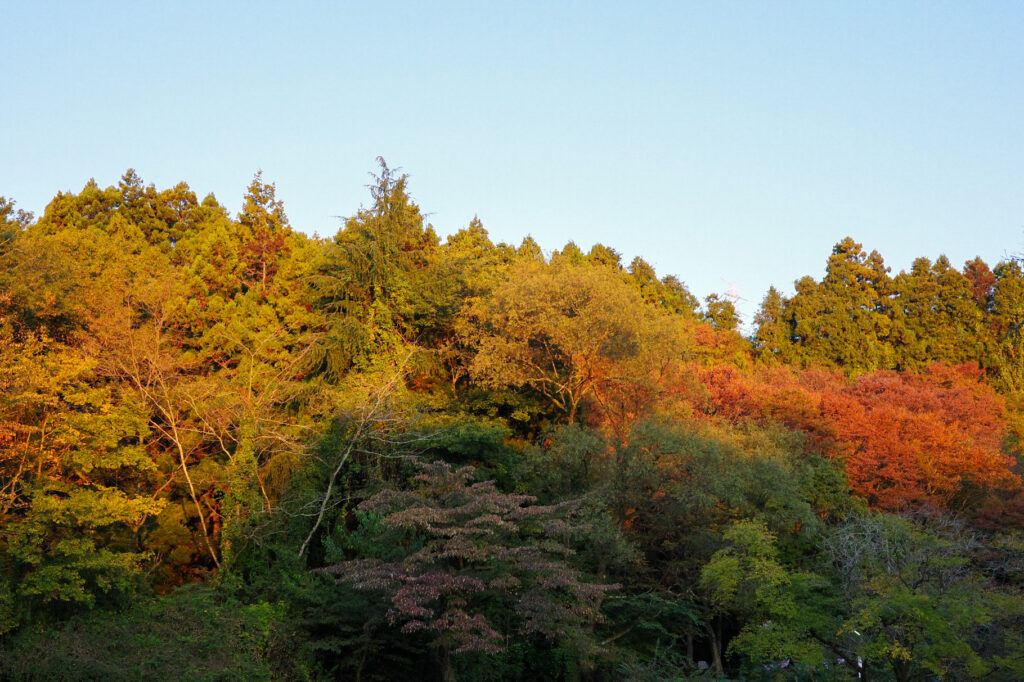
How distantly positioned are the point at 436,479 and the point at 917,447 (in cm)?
1437

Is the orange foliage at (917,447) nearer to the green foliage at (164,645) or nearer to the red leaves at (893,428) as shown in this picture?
the red leaves at (893,428)

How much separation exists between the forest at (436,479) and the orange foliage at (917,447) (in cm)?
11

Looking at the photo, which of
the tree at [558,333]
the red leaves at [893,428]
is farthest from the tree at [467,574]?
the red leaves at [893,428]

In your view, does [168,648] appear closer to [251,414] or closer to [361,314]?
[251,414]

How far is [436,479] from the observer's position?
16078 millimetres

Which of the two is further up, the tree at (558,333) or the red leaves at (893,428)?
the tree at (558,333)

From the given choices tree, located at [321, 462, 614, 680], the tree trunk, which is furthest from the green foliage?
the tree trunk

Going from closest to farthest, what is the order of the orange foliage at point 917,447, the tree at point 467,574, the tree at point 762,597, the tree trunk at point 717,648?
the tree at point 467,574 → the tree at point 762,597 → the tree trunk at point 717,648 → the orange foliage at point 917,447

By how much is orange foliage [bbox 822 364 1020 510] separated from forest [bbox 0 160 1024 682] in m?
0.11

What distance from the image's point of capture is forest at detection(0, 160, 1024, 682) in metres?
14.3

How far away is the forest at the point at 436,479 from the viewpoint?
47.0ft

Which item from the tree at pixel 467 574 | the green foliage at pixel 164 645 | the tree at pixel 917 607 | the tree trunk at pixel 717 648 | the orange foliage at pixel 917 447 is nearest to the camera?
the green foliage at pixel 164 645

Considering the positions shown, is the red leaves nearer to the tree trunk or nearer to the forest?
the forest

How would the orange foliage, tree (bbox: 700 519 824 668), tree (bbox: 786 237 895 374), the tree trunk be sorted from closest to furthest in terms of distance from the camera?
tree (bbox: 700 519 824 668) → the tree trunk → the orange foliage → tree (bbox: 786 237 895 374)
